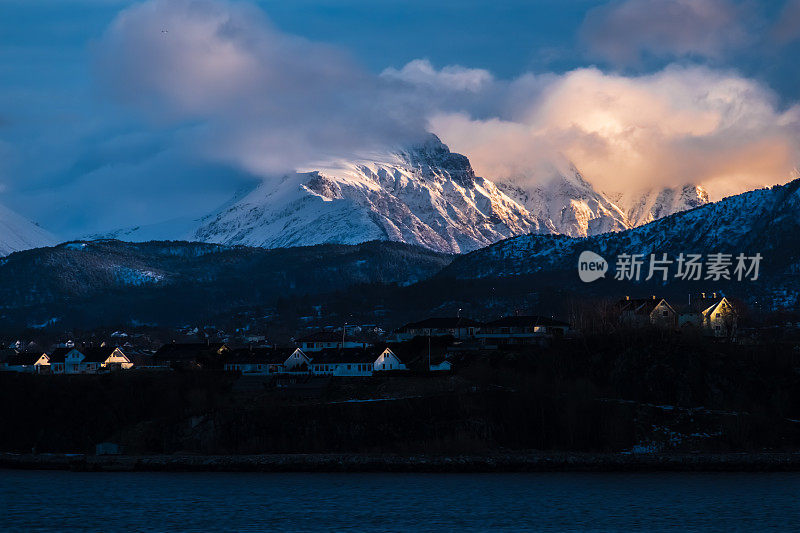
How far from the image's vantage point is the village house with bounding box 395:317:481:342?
156000 millimetres

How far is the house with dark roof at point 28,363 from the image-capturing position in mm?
157375

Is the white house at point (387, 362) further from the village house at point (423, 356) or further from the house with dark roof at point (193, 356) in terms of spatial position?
the house with dark roof at point (193, 356)

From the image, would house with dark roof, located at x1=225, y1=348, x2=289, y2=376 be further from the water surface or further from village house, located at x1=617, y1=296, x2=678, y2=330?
the water surface

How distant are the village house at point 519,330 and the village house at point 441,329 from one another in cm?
288

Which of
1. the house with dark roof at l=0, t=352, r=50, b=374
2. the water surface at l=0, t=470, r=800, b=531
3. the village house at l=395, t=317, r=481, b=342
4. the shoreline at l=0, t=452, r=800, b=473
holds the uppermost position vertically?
the village house at l=395, t=317, r=481, b=342

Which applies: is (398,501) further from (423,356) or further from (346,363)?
(423,356)

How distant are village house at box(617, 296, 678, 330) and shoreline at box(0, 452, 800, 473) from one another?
1649 inches

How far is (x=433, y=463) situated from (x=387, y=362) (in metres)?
45.7

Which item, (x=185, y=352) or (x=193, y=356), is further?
(x=185, y=352)

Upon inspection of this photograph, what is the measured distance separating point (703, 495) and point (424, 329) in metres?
86.8

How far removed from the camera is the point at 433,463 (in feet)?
294

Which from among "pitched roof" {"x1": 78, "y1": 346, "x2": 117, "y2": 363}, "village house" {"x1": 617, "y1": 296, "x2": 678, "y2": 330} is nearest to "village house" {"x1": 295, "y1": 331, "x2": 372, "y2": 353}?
"pitched roof" {"x1": 78, "y1": 346, "x2": 117, "y2": 363}

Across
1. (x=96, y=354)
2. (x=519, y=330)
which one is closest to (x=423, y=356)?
(x=519, y=330)

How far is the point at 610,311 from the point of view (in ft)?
463
